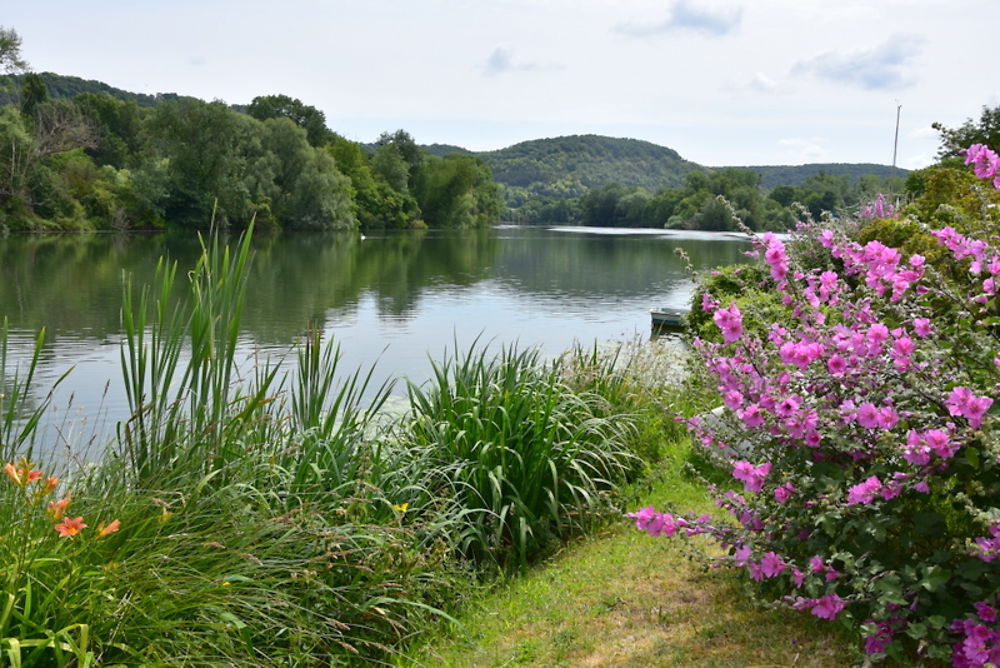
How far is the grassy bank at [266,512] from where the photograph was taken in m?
2.53

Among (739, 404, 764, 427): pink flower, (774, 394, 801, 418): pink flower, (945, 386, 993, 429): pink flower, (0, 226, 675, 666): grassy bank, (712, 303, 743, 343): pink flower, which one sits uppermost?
(712, 303, 743, 343): pink flower

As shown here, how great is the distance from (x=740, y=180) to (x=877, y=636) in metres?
113

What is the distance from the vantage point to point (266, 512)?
3.50 m

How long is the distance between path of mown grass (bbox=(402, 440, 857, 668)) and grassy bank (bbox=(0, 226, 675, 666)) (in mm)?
215

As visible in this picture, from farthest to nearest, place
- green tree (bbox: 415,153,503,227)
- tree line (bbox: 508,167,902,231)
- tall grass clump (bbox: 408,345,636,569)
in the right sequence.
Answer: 1. tree line (bbox: 508,167,902,231)
2. green tree (bbox: 415,153,503,227)
3. tall grass clump (bbox: 408,345,636,569)

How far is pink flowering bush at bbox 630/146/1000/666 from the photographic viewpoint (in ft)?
8.04

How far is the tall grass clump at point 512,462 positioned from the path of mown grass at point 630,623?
32cm

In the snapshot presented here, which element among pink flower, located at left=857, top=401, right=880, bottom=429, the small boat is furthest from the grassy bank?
→ the small boat

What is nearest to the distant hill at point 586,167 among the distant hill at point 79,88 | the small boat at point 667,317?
the distant hill at point 79,88

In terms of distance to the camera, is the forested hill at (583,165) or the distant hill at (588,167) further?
the forested hill at (583,165)

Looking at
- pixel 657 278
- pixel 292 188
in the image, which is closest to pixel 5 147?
pixel 292 188

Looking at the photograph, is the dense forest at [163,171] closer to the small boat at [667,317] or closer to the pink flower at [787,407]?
the small boat at [667,317]

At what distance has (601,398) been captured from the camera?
20.7 feet

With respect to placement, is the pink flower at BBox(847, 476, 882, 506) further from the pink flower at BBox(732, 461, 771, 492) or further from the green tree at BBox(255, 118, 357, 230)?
the green tree at BBox(255, 118, 357, 230)
